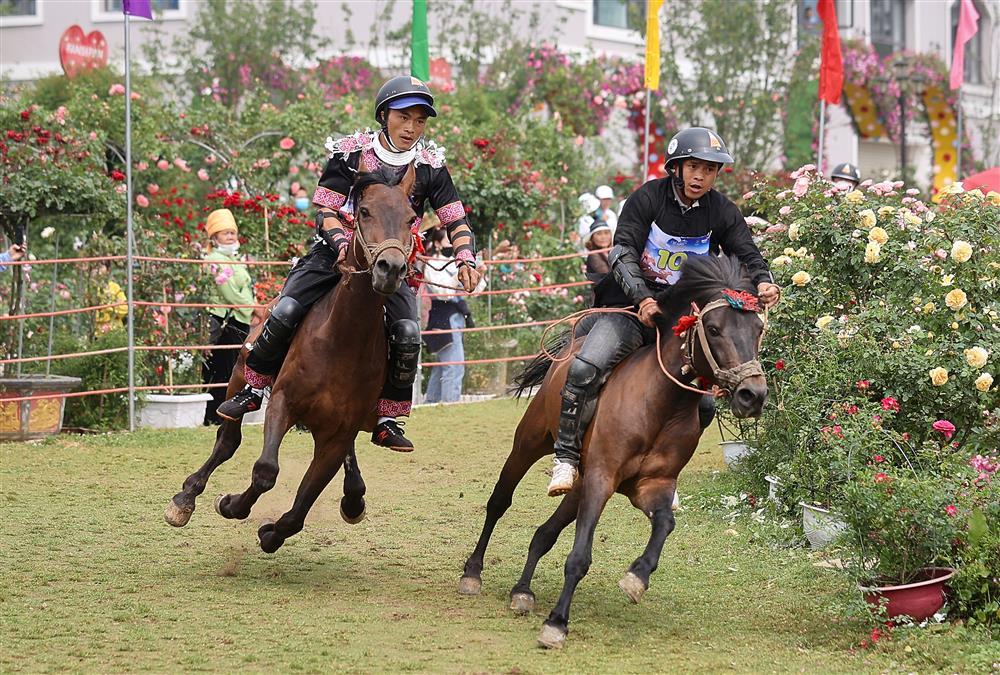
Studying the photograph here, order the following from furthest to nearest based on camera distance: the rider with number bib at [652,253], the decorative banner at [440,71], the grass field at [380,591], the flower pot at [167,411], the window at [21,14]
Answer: the window at [21,14], the decorative banner at [440,71], the flower pot at [167,411], the rider with number bib at [652,253], the grass field at [380,591]

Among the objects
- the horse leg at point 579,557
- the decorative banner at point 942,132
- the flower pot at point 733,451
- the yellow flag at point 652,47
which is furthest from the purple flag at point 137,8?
the decorative banner at point 942,132

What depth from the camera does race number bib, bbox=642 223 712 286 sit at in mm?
7738

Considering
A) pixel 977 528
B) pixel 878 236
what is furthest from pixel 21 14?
pixel 977 528

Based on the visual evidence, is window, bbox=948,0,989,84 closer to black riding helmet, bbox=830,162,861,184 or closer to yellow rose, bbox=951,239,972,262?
black riding helmet, bbox=830,162,861,184

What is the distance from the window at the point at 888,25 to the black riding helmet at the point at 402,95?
30.2 meters

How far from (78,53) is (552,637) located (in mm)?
17425

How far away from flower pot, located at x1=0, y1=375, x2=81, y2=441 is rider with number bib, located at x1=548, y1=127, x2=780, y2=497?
736cm

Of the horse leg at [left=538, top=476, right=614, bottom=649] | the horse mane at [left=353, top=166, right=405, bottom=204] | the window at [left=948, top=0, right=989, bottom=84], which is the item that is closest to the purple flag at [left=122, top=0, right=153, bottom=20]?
the horse mane at [left=353, top=166, right=405, bottom=204]

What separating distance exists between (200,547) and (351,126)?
10.9 m

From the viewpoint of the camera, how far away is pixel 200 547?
30.4 ft

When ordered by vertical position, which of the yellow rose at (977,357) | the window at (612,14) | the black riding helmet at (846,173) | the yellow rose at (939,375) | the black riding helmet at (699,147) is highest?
the window at (612,14)

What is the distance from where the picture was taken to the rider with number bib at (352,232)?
8.20 meters

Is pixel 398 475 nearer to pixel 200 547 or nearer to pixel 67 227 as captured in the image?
pixel 200 547

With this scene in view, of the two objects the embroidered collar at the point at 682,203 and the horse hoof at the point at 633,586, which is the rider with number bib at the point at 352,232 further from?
the horse hoof at the point at 633,586
